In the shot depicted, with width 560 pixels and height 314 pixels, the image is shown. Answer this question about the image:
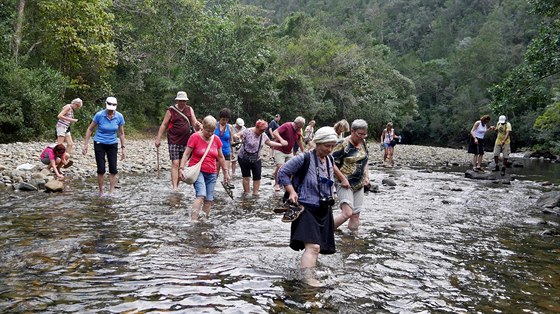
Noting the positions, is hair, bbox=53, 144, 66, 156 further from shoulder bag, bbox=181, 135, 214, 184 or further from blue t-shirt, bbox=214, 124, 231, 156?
shoulder bag, bbox=181, 135, 214, 184


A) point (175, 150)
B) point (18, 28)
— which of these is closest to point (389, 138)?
point (175, 150)

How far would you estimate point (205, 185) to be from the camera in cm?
802

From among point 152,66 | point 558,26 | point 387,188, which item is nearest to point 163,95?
point 152,66

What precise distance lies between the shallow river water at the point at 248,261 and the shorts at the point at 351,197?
494 mm

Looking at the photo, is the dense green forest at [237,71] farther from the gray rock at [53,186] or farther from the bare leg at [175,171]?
the gray rock at [53,186]

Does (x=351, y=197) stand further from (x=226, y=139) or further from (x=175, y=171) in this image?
(x=226, y=139)

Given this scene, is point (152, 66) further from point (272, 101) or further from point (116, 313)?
point (116, 313)

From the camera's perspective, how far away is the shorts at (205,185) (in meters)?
7.80

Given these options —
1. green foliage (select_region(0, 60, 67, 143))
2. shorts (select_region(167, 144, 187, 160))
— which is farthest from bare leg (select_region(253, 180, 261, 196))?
green foliage (select_region(0, 60, 67, 143))

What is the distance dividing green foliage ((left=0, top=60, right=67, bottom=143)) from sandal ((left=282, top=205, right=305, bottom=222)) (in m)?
17.9

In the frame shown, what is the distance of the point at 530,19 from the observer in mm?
66625

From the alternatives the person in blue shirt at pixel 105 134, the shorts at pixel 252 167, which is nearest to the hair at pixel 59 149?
the person in blue shirt at pixel 105 134

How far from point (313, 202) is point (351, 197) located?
6.70 feet

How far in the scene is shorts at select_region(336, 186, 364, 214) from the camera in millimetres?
7090
